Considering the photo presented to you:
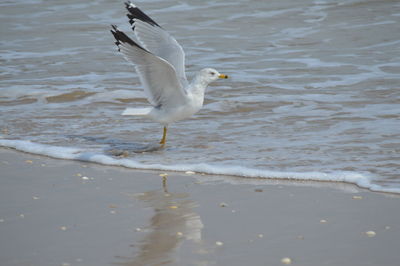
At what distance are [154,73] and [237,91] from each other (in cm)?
278

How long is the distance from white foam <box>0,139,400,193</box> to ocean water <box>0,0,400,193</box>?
12mm

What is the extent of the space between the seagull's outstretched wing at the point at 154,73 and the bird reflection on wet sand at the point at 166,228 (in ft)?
4.92

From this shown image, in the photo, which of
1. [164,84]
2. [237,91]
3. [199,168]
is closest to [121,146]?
[164,84]

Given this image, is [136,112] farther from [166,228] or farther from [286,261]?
[286,261]

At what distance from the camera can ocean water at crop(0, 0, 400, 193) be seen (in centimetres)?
546

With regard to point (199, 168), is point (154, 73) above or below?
above

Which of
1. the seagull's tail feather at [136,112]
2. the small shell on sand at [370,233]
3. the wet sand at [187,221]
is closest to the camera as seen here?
the wet sand at [187,221]

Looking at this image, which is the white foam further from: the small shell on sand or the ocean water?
the small shell on sand

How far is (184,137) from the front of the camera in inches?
253

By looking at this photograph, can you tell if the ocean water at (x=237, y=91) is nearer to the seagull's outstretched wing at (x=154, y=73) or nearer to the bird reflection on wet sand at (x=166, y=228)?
the seagull's outstretched wing at (x=154, y=73)

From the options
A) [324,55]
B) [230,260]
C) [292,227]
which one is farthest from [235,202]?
[324,55]

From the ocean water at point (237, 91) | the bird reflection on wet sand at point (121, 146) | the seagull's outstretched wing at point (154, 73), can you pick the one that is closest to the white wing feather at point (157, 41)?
the seagull's outstretched wing at point (154, 73)

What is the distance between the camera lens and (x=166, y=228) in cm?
375

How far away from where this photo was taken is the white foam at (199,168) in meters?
4.64
